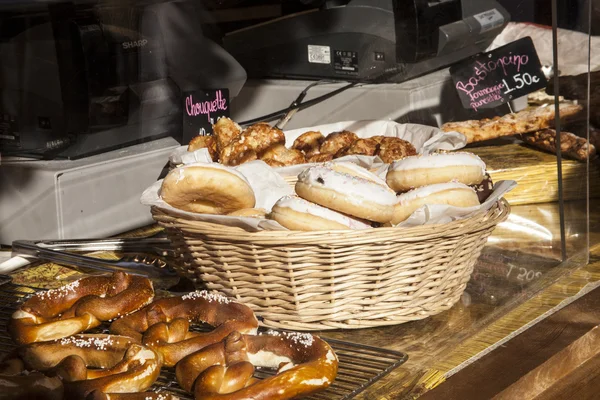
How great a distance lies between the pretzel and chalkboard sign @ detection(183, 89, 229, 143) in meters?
0.84

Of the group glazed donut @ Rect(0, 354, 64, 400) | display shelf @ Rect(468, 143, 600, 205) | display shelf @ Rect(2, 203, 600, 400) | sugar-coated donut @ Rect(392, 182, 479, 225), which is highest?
sugar-coated donut @ Rect(392, 182, 479, 225)

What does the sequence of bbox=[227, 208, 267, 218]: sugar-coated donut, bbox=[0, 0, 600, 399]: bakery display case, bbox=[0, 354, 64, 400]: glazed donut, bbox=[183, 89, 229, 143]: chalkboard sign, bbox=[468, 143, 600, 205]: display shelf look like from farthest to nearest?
bbox=[183, 89, 229, 143]: chalkboard sign
bbox=[468, 143, 600, 205]: display shelf
bbox=[227, 208, 267, 218]: sugar-coated donut
bbox=[0, 0, 600, 399]: bakery display case
bbox=[0, 354, 64, 400]: glazed donut

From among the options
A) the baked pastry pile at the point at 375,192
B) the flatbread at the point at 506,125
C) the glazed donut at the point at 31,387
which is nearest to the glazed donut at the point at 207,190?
the baked pastry pile at the point at 375,192

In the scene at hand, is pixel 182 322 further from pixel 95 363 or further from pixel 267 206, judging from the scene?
pixel 267 206

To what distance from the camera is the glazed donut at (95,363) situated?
1.07 meters

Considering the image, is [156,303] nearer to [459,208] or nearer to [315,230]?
[315,230]

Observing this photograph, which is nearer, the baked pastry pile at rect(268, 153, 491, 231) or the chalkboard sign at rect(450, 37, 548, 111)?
the baked pastry pile at rect(268, 153, 491, 231)

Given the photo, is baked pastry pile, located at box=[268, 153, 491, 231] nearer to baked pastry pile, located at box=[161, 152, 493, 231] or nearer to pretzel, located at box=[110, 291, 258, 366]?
baked pastry pile, located at box=[161, 152, 493, 231]

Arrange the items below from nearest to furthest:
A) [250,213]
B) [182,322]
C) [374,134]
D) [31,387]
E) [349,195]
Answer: [31,387] < [182,322] < [349,195] < [250,213] < [374,134]

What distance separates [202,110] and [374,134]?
0.45m

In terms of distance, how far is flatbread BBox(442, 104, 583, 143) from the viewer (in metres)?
2.16

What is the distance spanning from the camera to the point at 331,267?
1388mm

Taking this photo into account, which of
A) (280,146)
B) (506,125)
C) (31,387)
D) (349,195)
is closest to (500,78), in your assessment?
(506,125)

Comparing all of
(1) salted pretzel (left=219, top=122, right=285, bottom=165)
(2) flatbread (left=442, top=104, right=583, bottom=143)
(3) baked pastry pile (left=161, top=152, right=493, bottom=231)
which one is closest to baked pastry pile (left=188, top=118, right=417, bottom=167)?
(1) salted pretzel (left=219, top=122, right=285, bottom=165)
